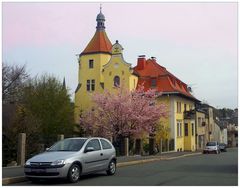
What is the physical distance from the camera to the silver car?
14.2 metres

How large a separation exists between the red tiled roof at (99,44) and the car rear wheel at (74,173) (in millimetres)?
42464

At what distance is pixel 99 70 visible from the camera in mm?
56469

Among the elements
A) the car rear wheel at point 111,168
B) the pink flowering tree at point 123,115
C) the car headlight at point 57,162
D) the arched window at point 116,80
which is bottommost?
the car rear wheel at point 111,168

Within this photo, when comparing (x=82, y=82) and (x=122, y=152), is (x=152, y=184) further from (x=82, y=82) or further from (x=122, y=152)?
(x=82, y=82)

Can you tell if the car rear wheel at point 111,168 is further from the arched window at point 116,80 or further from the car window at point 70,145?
the arched window at point 116,80

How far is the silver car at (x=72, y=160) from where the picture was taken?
14234 mm

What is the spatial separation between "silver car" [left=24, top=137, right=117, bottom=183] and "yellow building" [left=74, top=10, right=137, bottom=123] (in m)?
36.9

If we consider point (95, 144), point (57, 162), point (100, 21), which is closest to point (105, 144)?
point (95, 144)

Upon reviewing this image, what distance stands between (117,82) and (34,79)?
10252 millimetres

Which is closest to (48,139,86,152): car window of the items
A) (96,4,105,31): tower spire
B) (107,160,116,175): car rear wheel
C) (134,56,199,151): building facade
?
(107,160,116,175): car rear wheel

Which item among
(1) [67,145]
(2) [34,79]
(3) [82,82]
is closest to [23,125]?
(1) [67,145]

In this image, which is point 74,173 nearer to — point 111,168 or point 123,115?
point 111,168

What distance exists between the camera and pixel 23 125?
26422 mm

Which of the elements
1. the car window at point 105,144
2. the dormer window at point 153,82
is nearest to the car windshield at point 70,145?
the car window at point 105,144
